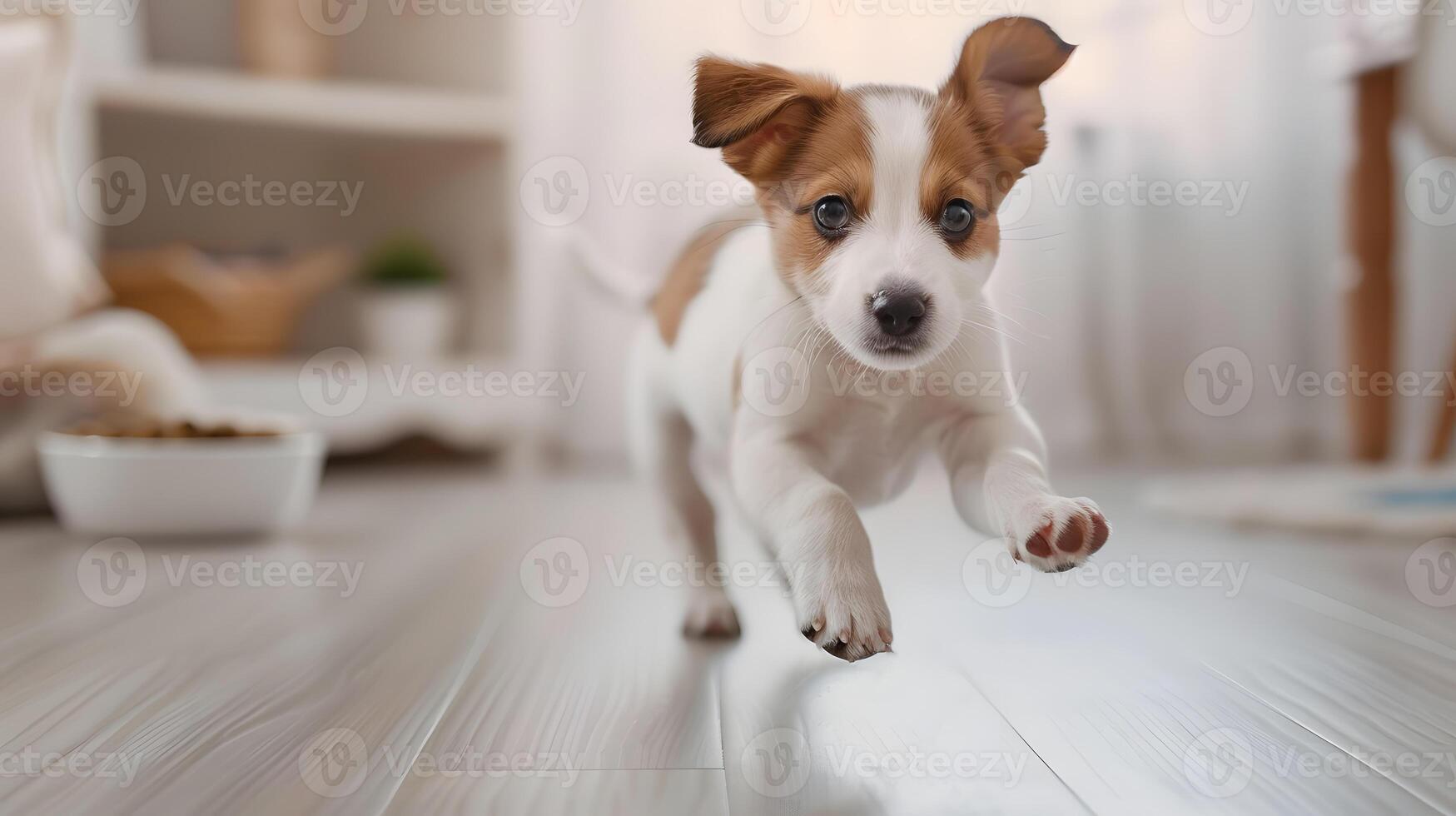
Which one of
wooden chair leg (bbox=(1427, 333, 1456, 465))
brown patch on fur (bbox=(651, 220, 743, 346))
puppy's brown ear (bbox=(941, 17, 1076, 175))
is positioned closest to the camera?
puppy's brown ear (bbox=(941, 17, 1076, 175))

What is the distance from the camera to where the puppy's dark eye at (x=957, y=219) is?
83cm

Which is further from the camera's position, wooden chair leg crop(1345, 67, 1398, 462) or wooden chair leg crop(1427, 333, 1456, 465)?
wooden chair leg crop(1345, 67, 1398, 462)

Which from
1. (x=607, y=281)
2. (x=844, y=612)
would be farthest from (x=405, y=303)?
(x=844, y=612)

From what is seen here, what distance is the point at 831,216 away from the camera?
860mm

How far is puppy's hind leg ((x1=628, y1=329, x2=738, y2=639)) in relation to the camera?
3.80 feet

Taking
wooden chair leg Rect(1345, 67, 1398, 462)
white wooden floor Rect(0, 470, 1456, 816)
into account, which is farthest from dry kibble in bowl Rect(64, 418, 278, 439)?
wooden chair leg Rect(1345, 67, 1398, 462)

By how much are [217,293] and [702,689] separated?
2.04 metres

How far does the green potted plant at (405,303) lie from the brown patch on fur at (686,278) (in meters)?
1.78

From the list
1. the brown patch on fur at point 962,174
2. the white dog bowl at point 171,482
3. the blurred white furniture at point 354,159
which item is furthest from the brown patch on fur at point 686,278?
the blurred white furniture at point 354,159

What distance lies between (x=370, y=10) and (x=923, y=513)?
2.24 meters

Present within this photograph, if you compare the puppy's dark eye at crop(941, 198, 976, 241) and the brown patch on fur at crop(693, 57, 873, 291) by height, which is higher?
the brown patch on fur at crop(693, 57, 873, 291)

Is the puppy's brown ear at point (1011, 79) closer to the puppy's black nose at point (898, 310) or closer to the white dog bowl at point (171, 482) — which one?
the puppy's black nose at point (898, 310)

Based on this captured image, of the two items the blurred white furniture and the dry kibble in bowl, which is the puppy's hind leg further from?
the blurred white furniture

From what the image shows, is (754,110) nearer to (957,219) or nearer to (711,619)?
(957,219)
